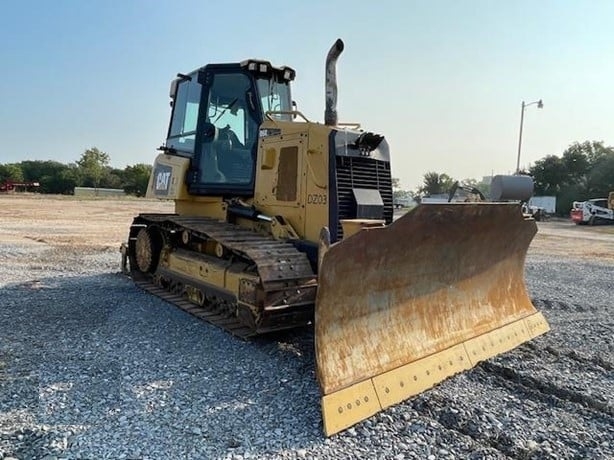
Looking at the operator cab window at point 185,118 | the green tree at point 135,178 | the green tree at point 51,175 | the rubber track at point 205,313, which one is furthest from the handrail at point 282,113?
the green tree at point 51,175

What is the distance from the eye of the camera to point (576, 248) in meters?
17.7

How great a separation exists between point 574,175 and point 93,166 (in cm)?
6239

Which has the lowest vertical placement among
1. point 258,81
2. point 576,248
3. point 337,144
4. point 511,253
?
point 576,248

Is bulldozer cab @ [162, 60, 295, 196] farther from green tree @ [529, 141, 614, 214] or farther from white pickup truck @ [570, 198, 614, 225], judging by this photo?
green tree @ [529, 141, 614, 214]

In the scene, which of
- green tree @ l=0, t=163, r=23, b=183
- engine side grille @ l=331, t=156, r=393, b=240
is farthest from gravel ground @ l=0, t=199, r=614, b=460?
green tree @ l=0, t=163, r=23, b=183

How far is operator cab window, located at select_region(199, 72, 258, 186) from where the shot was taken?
6.23 meters

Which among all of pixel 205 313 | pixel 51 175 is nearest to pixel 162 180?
pixel 205 313

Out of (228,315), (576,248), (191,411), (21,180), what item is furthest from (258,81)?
(21,180)

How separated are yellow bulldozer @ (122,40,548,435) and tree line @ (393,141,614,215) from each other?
133ft

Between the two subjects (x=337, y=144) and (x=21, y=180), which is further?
(x=21, y=180)

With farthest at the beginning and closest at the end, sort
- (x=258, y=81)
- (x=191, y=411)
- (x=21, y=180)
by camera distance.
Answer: (x=21, y=180), (x=258, y=81), (x=191, y=411)

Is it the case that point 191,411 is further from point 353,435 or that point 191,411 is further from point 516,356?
point 516,356


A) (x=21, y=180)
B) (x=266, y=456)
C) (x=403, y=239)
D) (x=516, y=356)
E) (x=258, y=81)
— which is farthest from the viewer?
(x=21, y=180)

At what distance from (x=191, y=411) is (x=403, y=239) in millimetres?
2144
